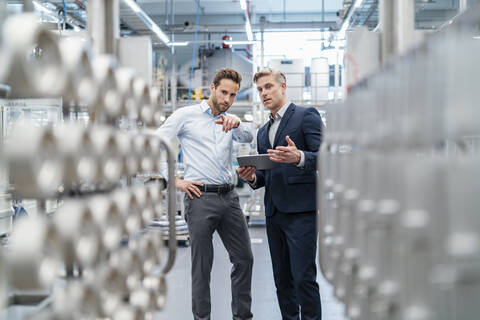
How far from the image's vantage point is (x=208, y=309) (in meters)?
2.20

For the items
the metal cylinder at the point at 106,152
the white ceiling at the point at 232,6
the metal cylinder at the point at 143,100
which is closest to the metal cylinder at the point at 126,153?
the metal cylinder at the point at 106,152

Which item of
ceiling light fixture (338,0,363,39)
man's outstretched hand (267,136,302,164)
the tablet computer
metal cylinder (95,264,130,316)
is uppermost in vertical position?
ceiling light fixture (338,0,363,39)

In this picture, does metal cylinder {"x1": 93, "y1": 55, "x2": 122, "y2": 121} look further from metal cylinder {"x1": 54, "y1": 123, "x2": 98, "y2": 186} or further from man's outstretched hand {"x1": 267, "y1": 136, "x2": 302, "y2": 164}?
man's outstretched hand {"x1": 267, "y1": 136, "x2": 302, "y2": 164}

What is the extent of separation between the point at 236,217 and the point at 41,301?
122cm

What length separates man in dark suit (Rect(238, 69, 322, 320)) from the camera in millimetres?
2041

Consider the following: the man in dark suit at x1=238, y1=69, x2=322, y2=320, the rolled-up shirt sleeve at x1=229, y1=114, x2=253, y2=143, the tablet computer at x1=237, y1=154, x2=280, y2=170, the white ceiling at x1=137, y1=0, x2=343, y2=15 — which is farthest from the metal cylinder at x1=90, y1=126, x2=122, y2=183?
the white ceiling at x1=137, y1=0, x2=343, y2=15

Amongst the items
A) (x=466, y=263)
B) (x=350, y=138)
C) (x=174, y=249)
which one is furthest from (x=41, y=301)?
(x=466, y=263)

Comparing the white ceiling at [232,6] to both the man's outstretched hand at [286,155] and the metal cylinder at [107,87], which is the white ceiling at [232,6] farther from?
the metal cylinder at [107,87]

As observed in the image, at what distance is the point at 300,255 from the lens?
2.05 m

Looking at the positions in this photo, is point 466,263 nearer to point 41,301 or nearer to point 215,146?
point 41,301

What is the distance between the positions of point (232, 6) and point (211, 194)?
836 centimetres

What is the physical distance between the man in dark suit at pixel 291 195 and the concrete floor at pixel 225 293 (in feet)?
1.72

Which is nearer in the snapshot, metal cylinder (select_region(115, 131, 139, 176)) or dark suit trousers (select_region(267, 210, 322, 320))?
metal cylinder (select_region(115, 131, 139, 176))

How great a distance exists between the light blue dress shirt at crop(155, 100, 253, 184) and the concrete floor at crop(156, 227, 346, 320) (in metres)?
0.90
